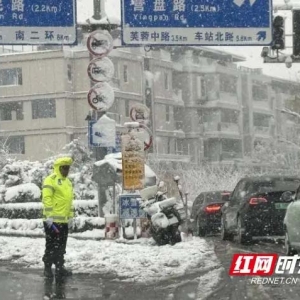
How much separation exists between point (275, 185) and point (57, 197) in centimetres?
638

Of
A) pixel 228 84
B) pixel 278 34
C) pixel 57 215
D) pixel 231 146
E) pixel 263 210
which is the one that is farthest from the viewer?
pixel 231 146

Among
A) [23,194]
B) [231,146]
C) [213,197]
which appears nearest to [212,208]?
[213,197]

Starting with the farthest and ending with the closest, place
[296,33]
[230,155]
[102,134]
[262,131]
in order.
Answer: [262,131]
[230,155]
[296,33]
[102,134]

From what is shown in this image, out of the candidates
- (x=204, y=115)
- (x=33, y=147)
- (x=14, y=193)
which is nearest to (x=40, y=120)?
(x=33, y=147)

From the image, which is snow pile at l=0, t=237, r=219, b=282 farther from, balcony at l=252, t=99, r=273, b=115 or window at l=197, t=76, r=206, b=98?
balcony at l=252, t=99, r=273, b=115

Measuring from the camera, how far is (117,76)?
57.0m

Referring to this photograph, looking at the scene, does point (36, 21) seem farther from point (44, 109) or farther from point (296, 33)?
point (44, 109)

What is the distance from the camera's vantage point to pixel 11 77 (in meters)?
57.2

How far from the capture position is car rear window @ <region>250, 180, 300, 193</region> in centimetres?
1680

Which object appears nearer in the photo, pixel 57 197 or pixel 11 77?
pixel 57 197

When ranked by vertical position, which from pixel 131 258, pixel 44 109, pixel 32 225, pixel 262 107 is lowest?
pixel 262 107

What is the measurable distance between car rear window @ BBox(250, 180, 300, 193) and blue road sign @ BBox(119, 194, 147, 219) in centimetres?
241

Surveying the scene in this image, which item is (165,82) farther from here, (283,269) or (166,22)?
(283,269)

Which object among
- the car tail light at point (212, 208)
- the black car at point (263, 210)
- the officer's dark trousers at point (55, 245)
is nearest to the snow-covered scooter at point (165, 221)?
the black car at point (263, 210)
